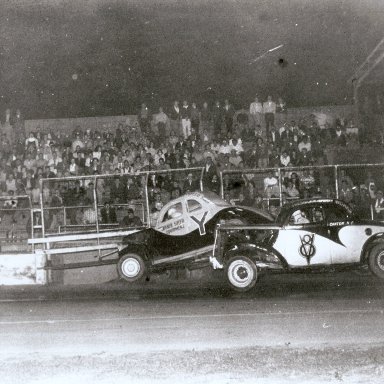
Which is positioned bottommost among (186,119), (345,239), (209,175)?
(345,239)

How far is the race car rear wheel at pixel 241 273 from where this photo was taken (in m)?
14.0

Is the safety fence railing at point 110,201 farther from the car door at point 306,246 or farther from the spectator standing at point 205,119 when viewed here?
the spectator standing at point 205,119

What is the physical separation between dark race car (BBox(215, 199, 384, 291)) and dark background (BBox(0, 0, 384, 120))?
29.4 feet

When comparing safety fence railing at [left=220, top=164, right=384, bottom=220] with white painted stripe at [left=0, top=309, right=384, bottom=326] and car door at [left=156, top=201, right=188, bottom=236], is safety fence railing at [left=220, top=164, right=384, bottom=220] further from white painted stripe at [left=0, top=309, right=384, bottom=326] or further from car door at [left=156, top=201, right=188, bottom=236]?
white painted stripe at [left=0, top=309, right=384, bottom=326]

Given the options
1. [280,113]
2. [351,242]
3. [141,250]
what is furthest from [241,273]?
[280,113]

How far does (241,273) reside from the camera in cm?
1416

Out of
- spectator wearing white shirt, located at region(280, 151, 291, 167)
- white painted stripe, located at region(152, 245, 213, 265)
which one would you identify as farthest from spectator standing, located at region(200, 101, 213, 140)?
white painted stripe, located at region(152, 245, 213, 265)

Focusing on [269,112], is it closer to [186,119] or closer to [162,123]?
[186,119]

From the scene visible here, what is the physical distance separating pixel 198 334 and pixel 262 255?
422 cm

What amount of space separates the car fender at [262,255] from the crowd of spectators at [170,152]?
5.04m

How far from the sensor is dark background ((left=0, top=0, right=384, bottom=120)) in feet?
71.6

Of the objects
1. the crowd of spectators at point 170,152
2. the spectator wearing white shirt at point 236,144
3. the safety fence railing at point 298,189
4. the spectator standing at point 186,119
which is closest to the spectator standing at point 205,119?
the crowd of spectators at point 170,152

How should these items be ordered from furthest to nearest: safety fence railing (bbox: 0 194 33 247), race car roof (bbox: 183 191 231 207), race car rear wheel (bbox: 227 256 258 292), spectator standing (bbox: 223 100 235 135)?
1. spectator standing (bbox: 223 100 235 135)
2. safety fence railing (bbox: 0 194 33 247)
3. race car roof (bbox: 183 191 231 207)
4. race car rear wheel (bbox: 227 256 258 292)

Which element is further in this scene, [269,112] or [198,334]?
[269,112]
